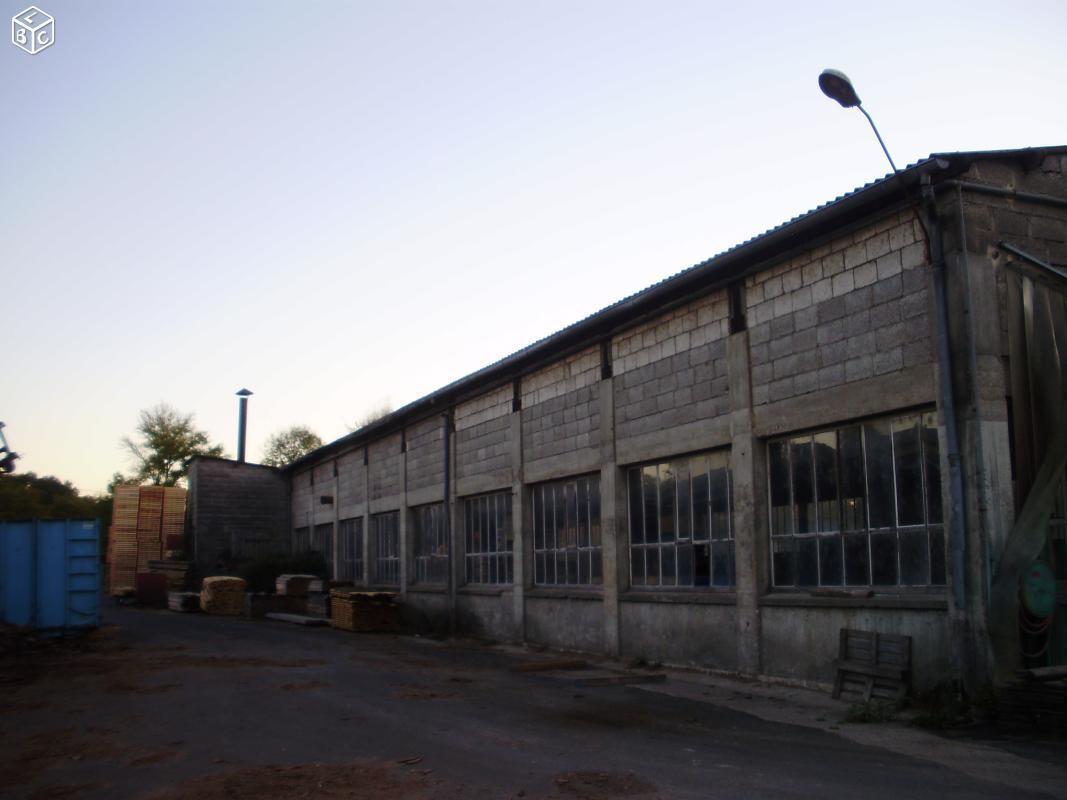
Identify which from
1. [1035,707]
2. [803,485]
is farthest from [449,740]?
[803,485]

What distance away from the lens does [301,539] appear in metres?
37.3

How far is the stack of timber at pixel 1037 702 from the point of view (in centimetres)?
899

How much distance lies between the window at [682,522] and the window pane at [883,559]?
2.78 m

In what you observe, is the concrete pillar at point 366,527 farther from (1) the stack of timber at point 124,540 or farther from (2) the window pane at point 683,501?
(2) the window pane at point 683,501

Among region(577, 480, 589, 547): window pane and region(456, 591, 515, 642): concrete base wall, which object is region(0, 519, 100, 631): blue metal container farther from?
region(577, 480, 589, 547): window pane

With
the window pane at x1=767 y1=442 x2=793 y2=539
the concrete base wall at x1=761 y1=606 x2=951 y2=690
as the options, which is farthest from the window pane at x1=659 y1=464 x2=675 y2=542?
the concrete base wall at x1=761 y1=606 x2=951 y2=690

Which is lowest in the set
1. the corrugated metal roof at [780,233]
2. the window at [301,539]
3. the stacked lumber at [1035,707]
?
Result: the stacked lumber at [1035,707]

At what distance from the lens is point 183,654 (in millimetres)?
17266

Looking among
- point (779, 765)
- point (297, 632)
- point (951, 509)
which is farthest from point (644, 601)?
point (297, 632)

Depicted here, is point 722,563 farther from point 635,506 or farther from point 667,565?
point 635,506

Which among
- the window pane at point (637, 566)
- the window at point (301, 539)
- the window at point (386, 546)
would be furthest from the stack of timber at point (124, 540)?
the window pane at point (637, 566)

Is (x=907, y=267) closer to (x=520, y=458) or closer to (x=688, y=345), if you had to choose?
(x=688, y=345)

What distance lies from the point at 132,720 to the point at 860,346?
9257 mm

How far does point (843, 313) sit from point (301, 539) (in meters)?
28.9
